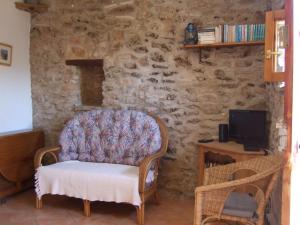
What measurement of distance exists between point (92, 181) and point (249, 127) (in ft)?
5.69

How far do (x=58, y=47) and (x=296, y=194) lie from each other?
3893 mm

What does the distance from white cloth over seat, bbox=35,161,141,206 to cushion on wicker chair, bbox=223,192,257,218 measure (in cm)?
108

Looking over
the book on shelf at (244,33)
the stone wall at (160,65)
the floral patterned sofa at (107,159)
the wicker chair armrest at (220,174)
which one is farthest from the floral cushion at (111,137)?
the book on shelf at (244,33)

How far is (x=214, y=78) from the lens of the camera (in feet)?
13.1

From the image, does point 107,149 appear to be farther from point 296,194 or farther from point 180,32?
point 296,194

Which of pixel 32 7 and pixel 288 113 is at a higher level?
pixel 32 7

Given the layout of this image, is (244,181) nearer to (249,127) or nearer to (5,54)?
(249,127)

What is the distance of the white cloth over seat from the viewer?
3383 mm

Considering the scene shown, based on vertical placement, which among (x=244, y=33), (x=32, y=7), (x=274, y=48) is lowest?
(x=274, y=48)

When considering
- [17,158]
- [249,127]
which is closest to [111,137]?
[17,158]

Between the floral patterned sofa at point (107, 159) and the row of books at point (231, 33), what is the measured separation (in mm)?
1116

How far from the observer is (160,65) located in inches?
166

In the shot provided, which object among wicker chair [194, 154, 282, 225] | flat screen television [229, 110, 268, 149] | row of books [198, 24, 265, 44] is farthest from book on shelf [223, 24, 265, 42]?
wicker chair [194, 154, 282, 225]

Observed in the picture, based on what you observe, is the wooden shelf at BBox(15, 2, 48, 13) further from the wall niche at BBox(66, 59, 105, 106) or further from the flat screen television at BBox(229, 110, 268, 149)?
the flat screen television at BBox(229, 110, 268, 149)
